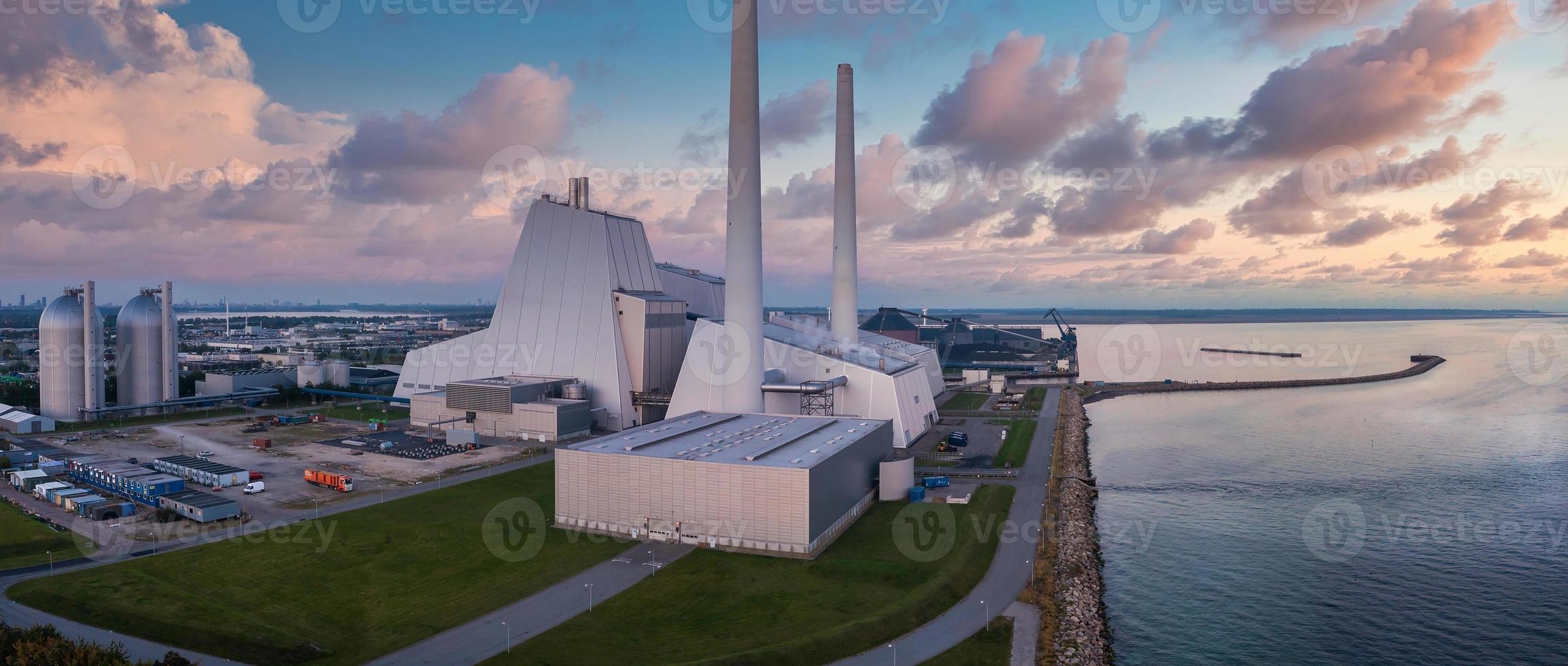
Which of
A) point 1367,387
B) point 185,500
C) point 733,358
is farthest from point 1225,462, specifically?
point 1367,387

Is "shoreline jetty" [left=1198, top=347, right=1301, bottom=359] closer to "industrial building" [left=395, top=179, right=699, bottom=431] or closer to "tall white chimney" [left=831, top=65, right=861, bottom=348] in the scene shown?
"tall white chimney" [left=831, top=65, right=861, bottom=348]

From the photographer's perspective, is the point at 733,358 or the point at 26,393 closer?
the point at 733,358

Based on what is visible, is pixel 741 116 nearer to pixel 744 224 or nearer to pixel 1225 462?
pixel 744 224

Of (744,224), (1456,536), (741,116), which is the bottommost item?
(1456,536)

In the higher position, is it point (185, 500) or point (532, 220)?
point (532, 220)

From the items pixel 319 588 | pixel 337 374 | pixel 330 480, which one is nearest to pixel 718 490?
pixel 319 588

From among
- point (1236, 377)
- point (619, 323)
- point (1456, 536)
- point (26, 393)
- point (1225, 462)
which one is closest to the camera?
point (1456, 536)

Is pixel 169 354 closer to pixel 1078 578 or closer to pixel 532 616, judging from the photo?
pixel 532 616

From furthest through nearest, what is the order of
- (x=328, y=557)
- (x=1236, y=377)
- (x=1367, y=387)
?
(x=1236, y=377) → (x=1367, y=387) → (x=328, y=557)
